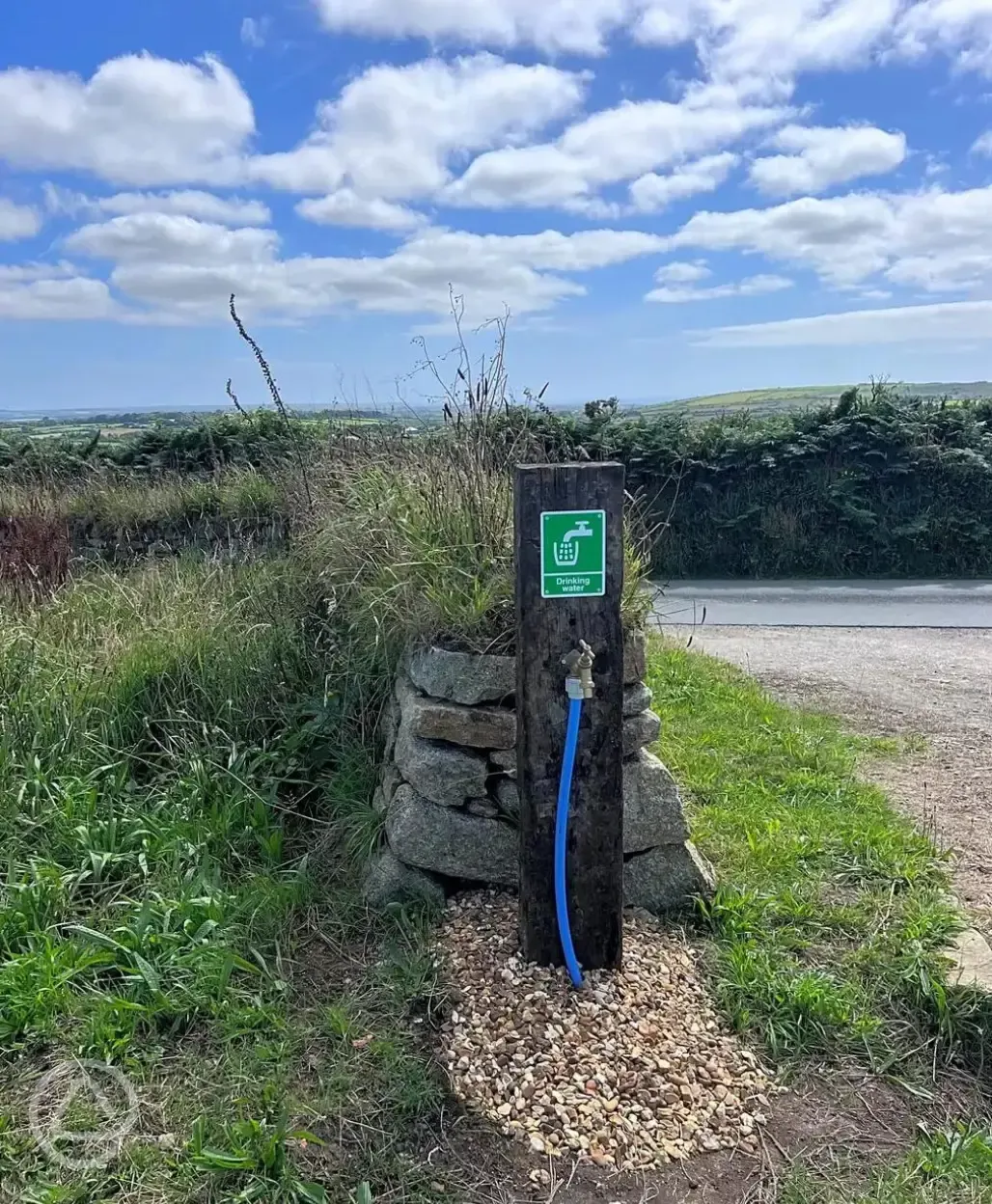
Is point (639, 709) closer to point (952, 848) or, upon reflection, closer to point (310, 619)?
point (952, 848)

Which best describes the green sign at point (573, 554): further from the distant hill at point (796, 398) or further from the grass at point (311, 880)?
the distant hill at point (796, 398)

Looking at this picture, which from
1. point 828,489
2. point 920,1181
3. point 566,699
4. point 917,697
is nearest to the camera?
point 920,1181

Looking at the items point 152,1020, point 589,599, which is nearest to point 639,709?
point 589,599

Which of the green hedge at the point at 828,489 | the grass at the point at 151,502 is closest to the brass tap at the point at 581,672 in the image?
the grass at the point at 151,502

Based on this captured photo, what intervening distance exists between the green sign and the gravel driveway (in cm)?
184

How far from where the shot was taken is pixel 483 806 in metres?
3.33

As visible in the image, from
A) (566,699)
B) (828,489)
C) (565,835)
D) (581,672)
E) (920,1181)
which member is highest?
(581,672)

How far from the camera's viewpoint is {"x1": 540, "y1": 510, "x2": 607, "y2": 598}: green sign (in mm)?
2672

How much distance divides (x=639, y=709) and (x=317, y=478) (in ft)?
10.7

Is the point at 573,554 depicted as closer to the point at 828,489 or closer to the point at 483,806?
the point at 483,806

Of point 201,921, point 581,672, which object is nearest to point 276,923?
point 201,921

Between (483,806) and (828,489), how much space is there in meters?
8.95

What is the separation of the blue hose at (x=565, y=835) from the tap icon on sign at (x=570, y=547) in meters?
0.38

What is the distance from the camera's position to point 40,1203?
2.21 meters
